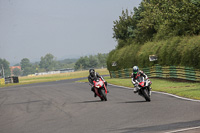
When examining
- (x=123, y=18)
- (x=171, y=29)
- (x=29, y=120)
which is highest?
(x=123, y=18)

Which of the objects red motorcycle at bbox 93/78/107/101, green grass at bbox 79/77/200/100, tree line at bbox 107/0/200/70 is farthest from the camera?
tree line at bbox 107/0/200/70

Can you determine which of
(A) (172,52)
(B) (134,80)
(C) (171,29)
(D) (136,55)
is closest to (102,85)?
(B) (134,80)

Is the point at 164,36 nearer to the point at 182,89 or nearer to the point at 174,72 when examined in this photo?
the point at 174,72

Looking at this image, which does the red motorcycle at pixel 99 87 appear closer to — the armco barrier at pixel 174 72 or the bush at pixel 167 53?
the armco barrier at pixel 174 72

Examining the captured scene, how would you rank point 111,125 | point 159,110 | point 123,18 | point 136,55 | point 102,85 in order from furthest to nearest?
point 123,18 → point 136,55 → point 102,85 → point 159,110 → point 111,125

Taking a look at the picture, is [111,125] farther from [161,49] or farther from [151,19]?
[151,19]

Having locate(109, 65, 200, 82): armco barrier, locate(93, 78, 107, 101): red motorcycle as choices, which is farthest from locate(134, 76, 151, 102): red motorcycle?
locate(109, 65, 200, 82): armco barrier

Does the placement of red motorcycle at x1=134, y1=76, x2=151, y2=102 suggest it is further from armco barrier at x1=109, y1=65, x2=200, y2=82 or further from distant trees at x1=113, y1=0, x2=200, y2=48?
distant trees at x1=113, y1=0, x2=200, y2=48

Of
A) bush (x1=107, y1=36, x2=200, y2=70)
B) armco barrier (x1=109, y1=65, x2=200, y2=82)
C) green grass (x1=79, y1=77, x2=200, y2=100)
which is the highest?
bush (x1=107, y1=36, x2=200, y2=70)

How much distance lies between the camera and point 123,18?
5719cm

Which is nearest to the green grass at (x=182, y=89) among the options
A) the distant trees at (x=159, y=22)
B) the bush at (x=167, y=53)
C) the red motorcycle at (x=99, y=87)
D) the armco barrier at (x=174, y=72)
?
the armco barrier at (x=174, y=72)

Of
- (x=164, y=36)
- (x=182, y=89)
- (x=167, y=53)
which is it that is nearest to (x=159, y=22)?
(x=164, y=36)

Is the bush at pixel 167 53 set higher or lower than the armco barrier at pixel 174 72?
higher

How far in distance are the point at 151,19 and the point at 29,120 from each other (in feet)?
118
